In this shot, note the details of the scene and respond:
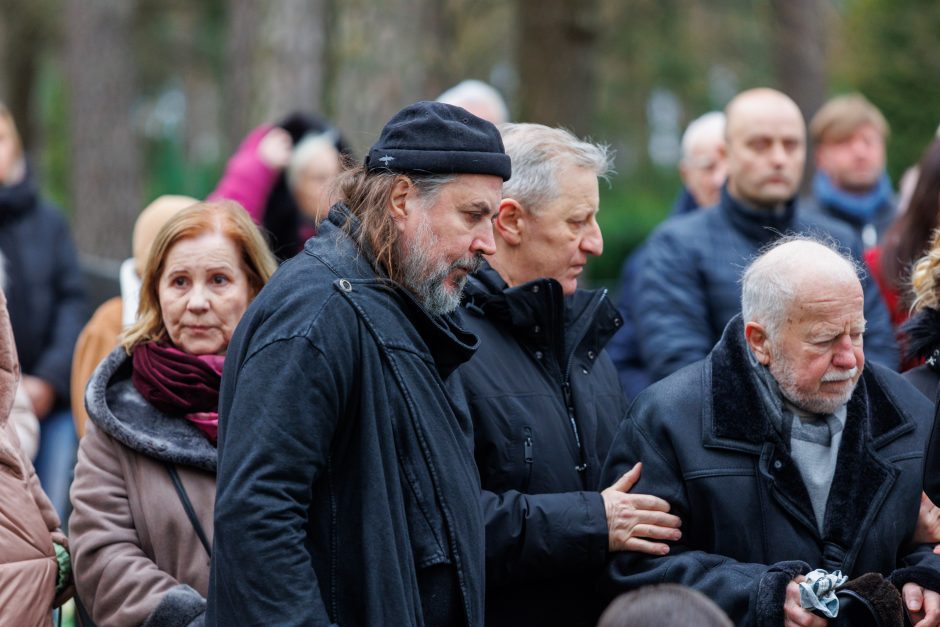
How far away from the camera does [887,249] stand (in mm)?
5410

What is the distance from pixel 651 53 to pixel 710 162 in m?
13.4

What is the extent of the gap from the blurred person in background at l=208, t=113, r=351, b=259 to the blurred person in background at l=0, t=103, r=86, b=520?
2.74 feet

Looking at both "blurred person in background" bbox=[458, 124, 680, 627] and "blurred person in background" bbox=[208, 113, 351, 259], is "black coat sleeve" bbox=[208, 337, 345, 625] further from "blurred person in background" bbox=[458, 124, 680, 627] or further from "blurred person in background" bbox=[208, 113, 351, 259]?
"blurred person in background" bbox=[208, 113, 351, 259]

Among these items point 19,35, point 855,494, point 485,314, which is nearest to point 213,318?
point 485,314

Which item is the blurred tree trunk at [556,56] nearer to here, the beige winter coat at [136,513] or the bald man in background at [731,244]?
the bald man in background at [731,244]

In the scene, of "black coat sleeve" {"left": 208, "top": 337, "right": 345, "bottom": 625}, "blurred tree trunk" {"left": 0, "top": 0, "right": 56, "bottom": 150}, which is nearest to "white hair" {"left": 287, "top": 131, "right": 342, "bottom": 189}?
"black coat sleeve" {"left": 208, "top": 337, "right": 345, "bottom": 625}

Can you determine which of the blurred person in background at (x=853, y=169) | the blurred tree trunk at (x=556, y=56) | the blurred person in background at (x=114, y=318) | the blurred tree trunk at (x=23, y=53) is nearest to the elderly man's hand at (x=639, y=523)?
the blurred person in background at (x=114, y=318)

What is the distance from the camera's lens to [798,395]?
3650 mm

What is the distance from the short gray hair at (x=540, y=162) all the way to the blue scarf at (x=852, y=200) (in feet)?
11.1

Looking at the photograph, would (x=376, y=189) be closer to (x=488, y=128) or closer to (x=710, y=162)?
(x=488, y=128)

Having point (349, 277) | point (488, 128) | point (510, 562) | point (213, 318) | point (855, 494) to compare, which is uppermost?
point (488, 128)

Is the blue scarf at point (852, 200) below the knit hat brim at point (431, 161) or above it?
below

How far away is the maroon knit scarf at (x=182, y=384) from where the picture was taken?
374 cm

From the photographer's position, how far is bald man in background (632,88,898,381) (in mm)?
5074
